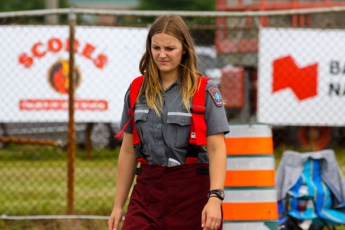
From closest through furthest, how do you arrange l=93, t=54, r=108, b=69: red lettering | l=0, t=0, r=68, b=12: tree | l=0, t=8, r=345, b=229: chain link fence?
l=0, t=8, r=345, b=229: chain link fence, l=93, t=54, r=108, b=69: red lettering, l=0, t=0, r=68, b=12: tree

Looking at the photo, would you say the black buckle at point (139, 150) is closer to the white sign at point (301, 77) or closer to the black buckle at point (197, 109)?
the black buckle at point (197, 109)

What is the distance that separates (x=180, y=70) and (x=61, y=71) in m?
6.04

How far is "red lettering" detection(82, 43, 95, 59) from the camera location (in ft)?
30.9

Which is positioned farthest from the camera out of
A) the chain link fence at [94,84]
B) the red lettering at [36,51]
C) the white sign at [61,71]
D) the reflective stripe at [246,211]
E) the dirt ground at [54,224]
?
the red lettering at [36,51]

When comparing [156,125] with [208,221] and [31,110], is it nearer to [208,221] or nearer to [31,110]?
[208,221]

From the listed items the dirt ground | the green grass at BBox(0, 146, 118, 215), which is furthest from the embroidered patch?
the green grass at BBox(0, 146, 118, 215)

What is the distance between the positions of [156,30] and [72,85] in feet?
11.6

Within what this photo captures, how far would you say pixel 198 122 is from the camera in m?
3.96

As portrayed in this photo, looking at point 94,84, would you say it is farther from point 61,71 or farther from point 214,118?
point 214,118

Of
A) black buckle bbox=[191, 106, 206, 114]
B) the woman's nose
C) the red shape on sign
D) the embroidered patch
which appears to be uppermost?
the woman's nose

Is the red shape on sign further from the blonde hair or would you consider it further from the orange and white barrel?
the blonde hair

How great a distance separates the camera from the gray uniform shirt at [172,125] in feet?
13.0

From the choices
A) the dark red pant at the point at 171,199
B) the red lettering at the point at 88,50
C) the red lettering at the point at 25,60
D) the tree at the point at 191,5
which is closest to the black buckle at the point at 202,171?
the dark red pant at the point at 171,199

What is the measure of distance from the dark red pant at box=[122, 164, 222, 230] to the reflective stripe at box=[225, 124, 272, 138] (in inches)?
48.5
